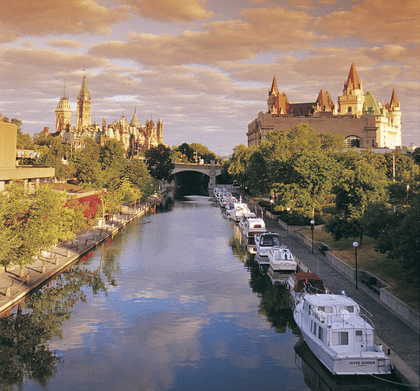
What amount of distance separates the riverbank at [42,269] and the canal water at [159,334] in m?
0.83

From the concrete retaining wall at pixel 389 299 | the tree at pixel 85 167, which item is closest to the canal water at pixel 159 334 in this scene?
the concrete retaining wall at pixel 389 299

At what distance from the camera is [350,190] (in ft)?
152

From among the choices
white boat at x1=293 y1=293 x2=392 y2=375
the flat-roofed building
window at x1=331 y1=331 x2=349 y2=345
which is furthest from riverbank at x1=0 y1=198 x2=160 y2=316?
window at x1=331 y1=331 x2=349 y2=345

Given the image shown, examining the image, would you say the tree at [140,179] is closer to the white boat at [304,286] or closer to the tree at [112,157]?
the tree at [112,157]

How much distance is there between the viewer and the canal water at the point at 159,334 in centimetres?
2153

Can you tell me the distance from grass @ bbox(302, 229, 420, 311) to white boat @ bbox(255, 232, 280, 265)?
5666 mm

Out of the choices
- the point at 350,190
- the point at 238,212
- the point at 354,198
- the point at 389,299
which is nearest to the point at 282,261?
the point at 354,198

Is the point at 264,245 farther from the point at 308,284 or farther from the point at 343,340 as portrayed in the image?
the point at 343,340

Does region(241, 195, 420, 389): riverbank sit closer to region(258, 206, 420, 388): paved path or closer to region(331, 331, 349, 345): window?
region(258, 206, 420, 388): paved path

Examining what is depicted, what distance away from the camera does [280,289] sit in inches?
1470

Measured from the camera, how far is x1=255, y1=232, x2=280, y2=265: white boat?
46.6 metres

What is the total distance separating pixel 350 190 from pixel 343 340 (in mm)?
26542

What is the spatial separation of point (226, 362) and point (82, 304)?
13.4 meters

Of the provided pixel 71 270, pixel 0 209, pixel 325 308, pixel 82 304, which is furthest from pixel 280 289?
pixel 0 209
